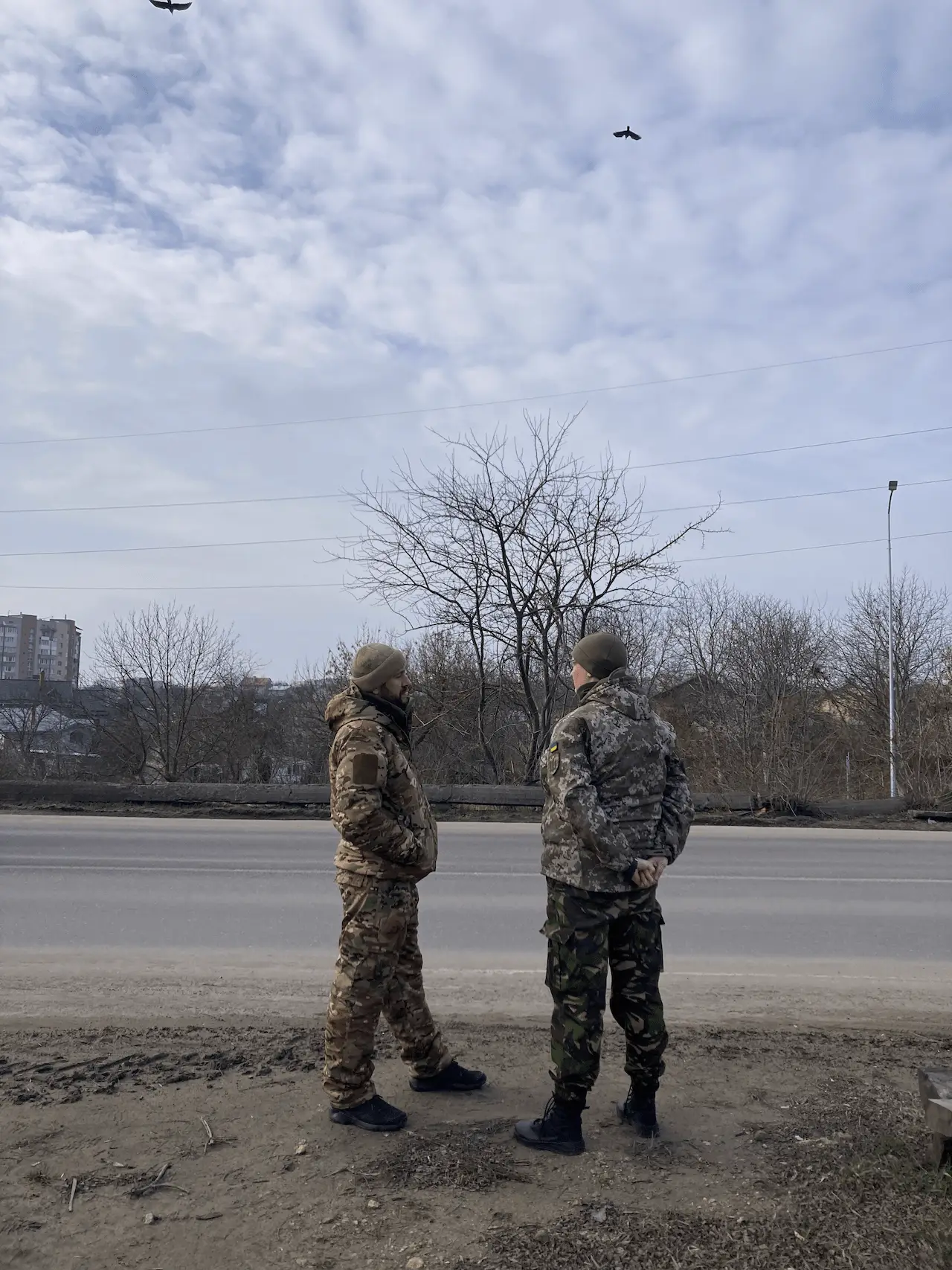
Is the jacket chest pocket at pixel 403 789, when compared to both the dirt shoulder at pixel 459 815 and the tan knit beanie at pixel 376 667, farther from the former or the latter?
the dirt shoulder at pixel 459 815

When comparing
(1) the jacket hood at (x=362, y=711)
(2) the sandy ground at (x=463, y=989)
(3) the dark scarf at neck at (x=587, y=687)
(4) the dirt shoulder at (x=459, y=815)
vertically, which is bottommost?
(2) the sandy ground at (x=463, y=989)

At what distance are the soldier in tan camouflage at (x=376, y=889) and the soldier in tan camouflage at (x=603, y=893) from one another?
53cm

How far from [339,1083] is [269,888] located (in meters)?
6.02

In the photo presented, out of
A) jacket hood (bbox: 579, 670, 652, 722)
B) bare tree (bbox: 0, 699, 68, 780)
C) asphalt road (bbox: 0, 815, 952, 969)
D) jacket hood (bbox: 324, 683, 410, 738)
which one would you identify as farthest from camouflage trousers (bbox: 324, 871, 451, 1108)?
bare tree (bbox: 0, 699, 68, 780)

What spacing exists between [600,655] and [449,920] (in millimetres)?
4888

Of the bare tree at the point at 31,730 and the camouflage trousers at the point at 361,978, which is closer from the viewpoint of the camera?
the camouflage trousers at the point at 361,978

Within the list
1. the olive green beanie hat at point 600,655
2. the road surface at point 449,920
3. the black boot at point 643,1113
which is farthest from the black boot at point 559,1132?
the road surface at point 449,920

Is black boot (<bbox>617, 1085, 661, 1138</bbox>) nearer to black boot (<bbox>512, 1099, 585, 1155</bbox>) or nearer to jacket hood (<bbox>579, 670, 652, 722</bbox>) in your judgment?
black boot (<bbox>512, 1099, 585, 1155</bbox>)

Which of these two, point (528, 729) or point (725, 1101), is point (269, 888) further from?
point (528, 729)

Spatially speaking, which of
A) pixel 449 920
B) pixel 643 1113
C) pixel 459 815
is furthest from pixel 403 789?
pixel 459 815

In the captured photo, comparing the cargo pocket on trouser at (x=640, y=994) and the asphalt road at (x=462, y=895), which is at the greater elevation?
the cargo pocket on trouser at (x=640, y=994)

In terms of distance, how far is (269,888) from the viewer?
9.66 m

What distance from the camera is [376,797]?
383 centimetres

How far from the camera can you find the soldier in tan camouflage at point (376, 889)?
3.83 metres
